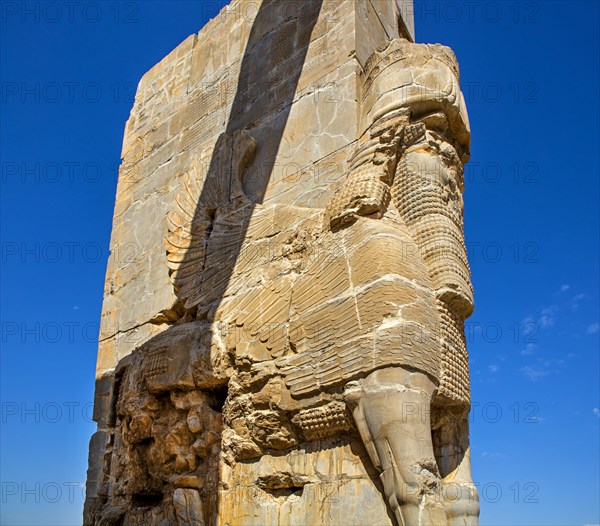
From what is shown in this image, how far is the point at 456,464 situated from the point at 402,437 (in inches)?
25.0

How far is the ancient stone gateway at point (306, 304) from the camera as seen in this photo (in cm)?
345

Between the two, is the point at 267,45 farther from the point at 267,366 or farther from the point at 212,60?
the point at 267,366

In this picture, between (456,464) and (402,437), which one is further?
(456,464)

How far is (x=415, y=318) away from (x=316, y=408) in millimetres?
775

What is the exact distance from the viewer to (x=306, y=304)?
3982 mm

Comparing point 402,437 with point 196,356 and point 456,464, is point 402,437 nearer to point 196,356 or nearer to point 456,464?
point 456,464

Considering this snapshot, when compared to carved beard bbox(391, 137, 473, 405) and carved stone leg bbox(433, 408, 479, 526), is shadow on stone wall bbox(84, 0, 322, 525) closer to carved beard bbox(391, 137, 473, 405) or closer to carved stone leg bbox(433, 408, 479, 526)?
carved beard bbox(391, 137, 473, 405)

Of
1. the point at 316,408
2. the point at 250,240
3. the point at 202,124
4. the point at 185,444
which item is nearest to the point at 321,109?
Result: the point at 250,240

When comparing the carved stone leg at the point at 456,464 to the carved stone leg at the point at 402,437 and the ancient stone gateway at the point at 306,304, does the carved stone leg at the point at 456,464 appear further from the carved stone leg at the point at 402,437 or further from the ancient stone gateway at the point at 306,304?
the carved stone leg at the point at 402,437

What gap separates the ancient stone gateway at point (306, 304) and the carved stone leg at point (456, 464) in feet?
0.04

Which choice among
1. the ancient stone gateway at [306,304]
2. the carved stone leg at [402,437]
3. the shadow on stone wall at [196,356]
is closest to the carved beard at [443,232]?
the ancient stone gateway at [306,304]

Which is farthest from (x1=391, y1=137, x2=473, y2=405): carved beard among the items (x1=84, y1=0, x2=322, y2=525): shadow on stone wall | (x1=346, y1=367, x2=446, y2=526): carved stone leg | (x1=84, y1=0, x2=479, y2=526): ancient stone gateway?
(x1=84, y1=0, x2=322, y2=525): shadow on stone wall

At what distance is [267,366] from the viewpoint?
13.2 ft

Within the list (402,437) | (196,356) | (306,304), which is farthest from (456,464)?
(196,356)
